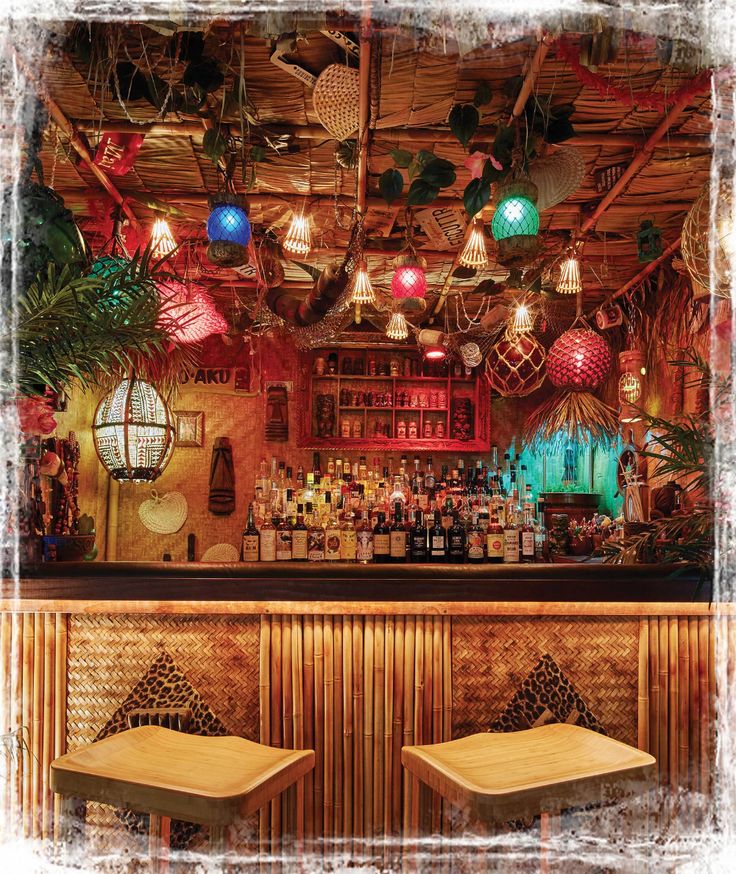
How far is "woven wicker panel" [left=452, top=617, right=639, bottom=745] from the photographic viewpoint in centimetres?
209

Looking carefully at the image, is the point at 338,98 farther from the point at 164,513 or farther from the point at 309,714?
the point at 164,513

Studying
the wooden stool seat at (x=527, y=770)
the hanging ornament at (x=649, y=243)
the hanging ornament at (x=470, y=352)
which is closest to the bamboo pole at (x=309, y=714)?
the wooden stool seat at (x=527, y=770)

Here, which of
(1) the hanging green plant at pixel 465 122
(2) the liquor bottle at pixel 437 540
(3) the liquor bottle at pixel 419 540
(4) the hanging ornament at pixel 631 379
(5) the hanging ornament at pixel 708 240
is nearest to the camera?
(5) the hanging ornament at pixel 708 240

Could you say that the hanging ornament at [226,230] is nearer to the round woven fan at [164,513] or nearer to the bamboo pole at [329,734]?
the bamboo pole at [329,734]

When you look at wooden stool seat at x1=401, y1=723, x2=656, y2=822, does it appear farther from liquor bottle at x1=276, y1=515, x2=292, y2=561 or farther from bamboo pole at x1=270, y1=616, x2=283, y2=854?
liquor bottle at x1=276, y1=515, x2=292, y2=561

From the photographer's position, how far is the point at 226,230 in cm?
222

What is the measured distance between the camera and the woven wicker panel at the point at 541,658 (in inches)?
82.4

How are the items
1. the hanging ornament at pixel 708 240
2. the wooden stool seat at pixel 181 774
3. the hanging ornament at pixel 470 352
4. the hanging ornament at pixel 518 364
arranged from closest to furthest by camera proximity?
the wooden stool seat at pixel 181 774 < the hanging ornament at pixel 708 240 < the hanging ornament at pixel 518 364 < the hanging ornament at pixel 470 352

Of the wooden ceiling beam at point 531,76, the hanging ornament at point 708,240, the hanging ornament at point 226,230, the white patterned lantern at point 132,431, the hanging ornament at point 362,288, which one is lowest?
the white patterned lantern at point 132,431

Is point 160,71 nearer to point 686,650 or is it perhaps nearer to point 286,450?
point 686,650

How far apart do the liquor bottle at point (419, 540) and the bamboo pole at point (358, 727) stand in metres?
1.19

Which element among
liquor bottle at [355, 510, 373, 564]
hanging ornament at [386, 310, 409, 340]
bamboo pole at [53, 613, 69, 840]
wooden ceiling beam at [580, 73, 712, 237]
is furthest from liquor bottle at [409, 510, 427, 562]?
wooden ceiling beam at [580, 73, 712, 237]

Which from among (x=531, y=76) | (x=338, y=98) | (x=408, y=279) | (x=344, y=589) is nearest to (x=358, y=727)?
(x=344, y=589)

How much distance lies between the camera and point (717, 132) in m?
1.56
